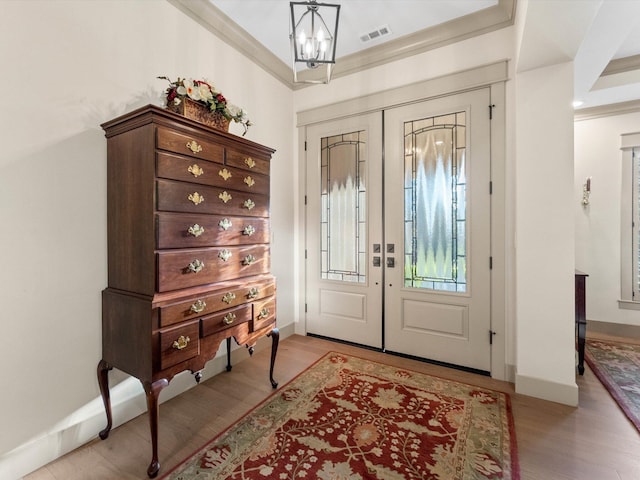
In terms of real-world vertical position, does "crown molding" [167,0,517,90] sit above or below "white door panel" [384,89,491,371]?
above

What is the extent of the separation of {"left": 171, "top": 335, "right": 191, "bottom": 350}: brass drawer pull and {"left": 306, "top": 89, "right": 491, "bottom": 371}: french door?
1.96 metres

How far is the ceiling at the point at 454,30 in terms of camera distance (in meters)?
1.86

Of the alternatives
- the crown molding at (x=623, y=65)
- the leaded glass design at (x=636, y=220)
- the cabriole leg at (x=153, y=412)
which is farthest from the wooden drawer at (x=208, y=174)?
the leaded glass design at (x=636, y=220)

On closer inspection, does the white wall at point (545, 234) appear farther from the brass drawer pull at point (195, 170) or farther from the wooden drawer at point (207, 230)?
the brass drawer pull at point (195, 170)

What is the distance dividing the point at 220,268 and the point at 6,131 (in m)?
1.25

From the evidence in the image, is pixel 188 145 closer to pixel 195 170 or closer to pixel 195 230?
pixel 195 170

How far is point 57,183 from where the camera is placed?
66.3 inches

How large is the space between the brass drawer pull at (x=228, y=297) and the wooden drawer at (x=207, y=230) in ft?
1.09

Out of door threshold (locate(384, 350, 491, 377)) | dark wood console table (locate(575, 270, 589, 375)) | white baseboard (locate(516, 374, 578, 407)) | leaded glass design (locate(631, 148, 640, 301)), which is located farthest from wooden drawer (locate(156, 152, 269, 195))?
leaded glass design (locate(631, 148, 640, 301))

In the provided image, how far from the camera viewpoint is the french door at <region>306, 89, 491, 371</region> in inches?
105

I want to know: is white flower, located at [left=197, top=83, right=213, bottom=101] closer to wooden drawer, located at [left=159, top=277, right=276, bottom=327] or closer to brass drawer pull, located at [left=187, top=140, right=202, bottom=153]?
brass drawer pull, located at [left=187, top=140, right=202, bottom=153]

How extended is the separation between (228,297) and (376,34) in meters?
2.68

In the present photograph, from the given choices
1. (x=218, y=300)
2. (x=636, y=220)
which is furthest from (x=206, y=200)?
(x=636, y=220)

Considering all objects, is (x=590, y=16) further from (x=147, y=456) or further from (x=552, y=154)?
(x=147, y=456)
